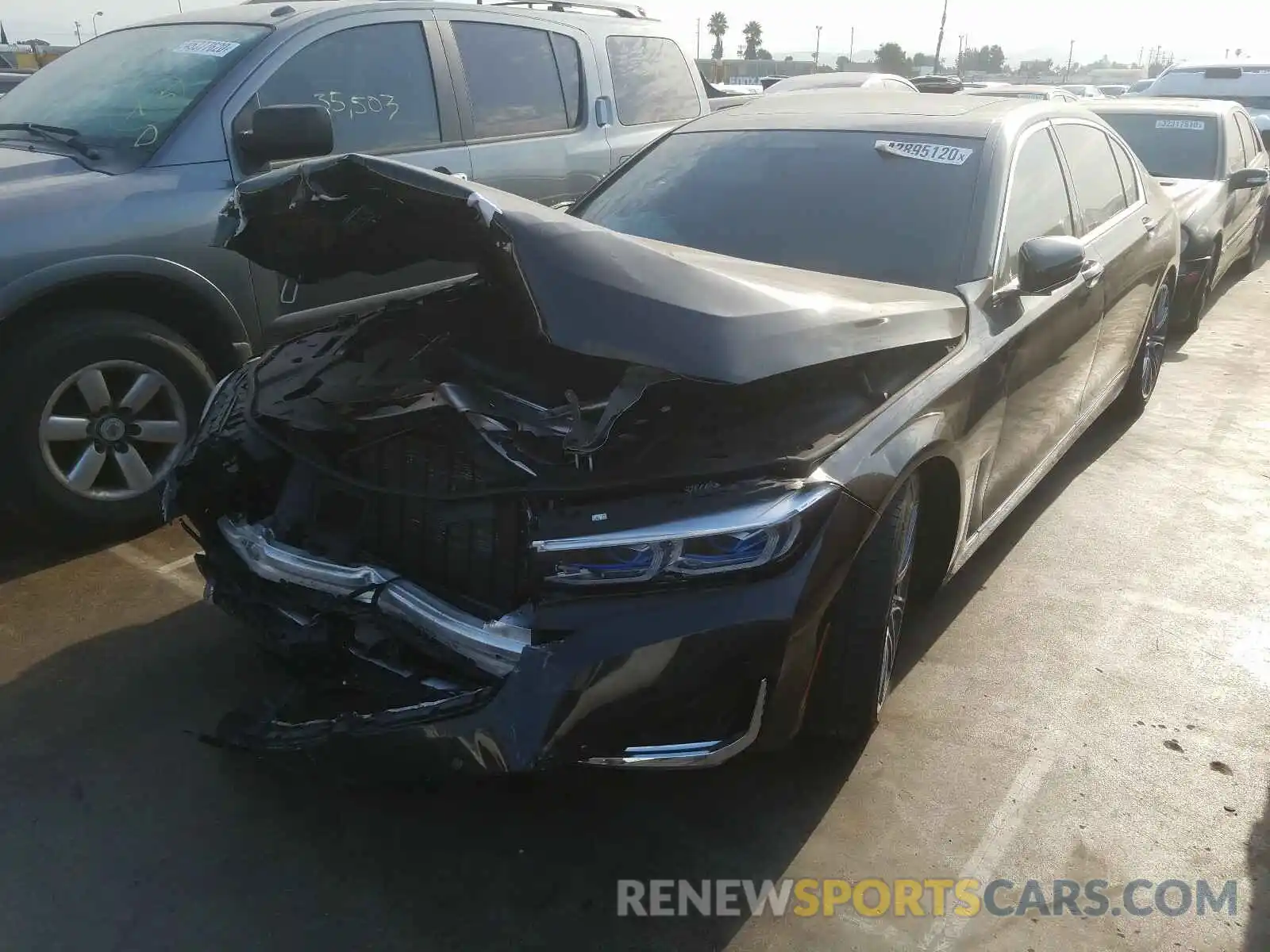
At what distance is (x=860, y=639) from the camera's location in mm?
2584

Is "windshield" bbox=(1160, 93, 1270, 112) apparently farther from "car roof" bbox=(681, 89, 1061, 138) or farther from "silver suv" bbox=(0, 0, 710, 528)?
"silver suv" bbox=(0, 0, 710, 528)

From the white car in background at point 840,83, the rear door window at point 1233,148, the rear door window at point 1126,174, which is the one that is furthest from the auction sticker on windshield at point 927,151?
the white car in background at point 840,83

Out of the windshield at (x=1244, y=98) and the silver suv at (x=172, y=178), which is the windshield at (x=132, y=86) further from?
the windshield at (x=1244, y=98)

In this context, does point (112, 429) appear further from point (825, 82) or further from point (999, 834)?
point (825, 82)

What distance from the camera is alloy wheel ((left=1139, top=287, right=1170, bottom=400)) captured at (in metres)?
5.43

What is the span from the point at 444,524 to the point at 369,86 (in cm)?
293

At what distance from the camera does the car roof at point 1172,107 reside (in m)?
8.41

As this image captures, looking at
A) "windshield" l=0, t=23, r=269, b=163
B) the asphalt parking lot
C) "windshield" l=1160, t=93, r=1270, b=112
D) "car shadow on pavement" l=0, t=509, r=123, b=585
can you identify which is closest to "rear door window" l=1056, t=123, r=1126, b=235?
the asphalt parking lot

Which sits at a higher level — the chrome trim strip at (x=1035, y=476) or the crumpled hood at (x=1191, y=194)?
the crumpled hood at (x=1191, y=194)

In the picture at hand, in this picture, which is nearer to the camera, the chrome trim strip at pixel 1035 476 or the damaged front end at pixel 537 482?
the damaged front end at pixel 537 482

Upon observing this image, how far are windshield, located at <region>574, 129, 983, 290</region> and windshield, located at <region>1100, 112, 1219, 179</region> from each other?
219 inches

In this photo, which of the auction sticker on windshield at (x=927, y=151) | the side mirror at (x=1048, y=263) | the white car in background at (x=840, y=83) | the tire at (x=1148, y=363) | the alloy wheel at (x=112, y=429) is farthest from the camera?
the white car in background at (x=840, y=83)

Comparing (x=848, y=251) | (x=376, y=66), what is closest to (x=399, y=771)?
(x=848, y=251)

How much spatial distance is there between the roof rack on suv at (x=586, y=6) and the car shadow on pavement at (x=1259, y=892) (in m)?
4.87
